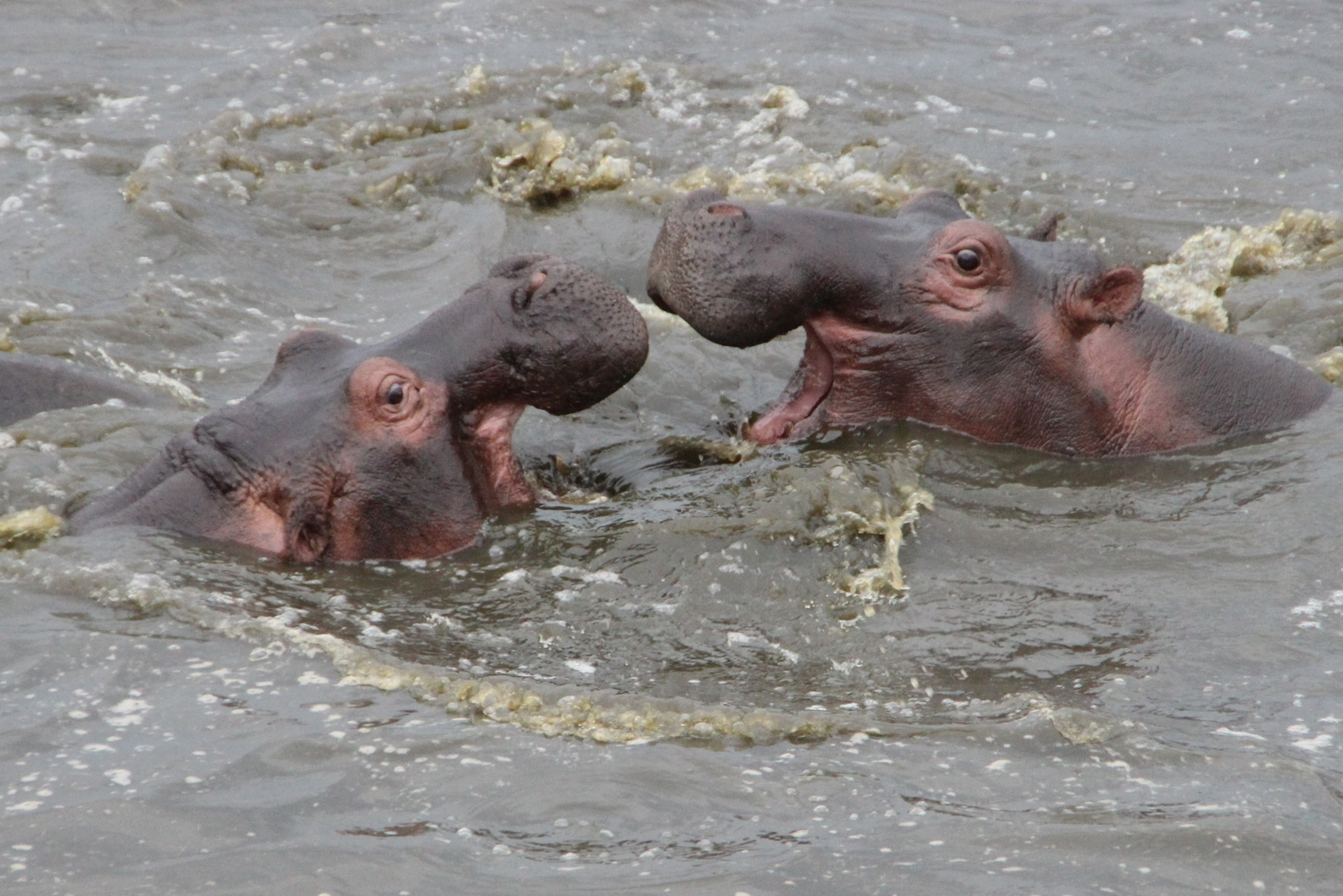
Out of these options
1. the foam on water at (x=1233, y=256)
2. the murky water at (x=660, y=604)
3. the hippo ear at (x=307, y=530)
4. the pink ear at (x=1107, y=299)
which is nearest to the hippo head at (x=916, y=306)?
the pink ear at (x=1107, y=299)

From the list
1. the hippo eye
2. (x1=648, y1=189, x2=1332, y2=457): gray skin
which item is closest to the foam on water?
(x1=648, y1=189, x2=1332, y2=457): gray skin

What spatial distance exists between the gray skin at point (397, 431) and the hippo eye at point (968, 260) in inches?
43.2

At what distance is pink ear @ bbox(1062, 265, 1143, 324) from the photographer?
5750 mm

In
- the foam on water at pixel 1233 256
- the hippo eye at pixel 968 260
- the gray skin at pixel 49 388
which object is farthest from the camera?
the foam on water at pixel 1233 256

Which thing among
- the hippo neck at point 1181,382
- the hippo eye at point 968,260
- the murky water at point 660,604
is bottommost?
the murky water at point 660,604

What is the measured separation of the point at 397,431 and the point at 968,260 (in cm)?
196

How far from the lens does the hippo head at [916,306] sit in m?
5.61

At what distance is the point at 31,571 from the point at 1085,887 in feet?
10.5

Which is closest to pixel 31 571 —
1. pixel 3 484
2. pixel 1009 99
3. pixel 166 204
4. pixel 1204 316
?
pixel 3 484

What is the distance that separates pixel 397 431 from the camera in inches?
207

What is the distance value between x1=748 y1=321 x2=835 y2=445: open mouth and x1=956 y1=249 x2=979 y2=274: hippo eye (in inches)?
21.1

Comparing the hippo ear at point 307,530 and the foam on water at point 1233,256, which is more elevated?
the foam on water at point 1233,256

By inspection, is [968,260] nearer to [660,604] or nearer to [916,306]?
[916,306]

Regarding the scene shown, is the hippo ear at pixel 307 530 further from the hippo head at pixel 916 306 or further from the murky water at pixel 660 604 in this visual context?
the hippo head at pixel 916 306
